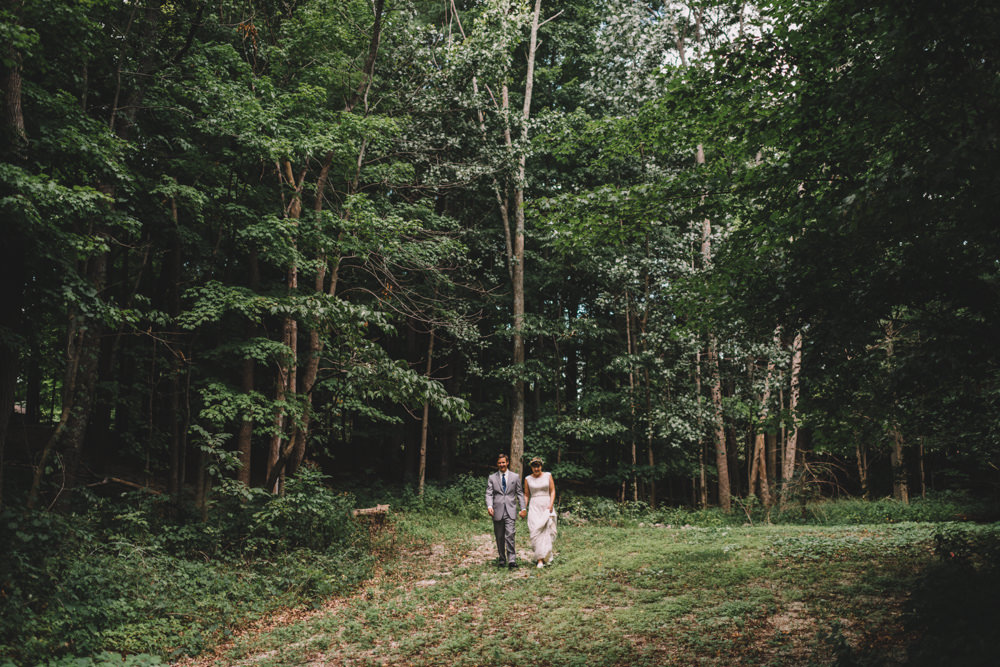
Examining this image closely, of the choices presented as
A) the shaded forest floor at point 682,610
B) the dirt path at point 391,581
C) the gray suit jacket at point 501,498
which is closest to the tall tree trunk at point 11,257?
the dirt path at point 391,581

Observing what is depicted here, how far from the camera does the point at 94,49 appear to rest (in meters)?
8.93

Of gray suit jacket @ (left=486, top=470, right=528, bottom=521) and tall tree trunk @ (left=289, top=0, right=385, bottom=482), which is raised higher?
tall tree trunk @ (left=289, top=0, right=385, bottom=482)

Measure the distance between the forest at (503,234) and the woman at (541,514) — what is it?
1843 millimetres

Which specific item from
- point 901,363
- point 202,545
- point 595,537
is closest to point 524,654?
point 901,363

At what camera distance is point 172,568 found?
7695 millimetres

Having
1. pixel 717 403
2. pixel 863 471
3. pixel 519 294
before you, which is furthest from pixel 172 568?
pixel 863 471

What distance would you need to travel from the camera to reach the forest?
3.97m

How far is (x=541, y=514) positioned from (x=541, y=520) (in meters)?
0.09

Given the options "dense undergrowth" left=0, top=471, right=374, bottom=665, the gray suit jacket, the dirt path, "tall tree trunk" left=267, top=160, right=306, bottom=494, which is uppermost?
"tall tree trunk" left=267, top=160, right=306, bottom=494

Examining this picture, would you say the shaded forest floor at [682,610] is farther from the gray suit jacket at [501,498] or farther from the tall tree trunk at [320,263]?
the tall tree trunk at [320,263]

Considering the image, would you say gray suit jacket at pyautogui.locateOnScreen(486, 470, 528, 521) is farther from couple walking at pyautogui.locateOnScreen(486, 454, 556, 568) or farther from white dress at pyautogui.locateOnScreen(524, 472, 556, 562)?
white dress at pyautogui.locateOnScreen(524, 472, 556, 562)

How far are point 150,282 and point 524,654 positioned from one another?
18764mm

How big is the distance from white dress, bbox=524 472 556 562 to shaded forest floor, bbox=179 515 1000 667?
412 millimetres

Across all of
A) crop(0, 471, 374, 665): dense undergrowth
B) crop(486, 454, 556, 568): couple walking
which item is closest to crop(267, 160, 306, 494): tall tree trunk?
crop(0, 471, 374, 665): dense undergrowth
